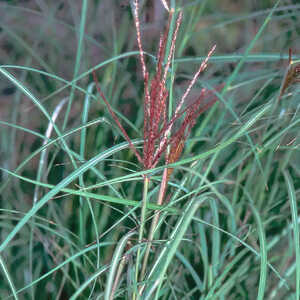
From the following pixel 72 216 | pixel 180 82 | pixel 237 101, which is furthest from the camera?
pixel 180 82

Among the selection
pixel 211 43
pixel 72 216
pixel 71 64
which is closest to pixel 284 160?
pixel 72 216

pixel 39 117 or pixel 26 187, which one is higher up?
pixel 39 117

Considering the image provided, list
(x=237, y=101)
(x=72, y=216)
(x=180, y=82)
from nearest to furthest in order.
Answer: (x=72, y=216) < (x=237, y=101) < (x=180, y=82)

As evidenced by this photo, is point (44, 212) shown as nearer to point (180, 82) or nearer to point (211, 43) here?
point (180, 82)

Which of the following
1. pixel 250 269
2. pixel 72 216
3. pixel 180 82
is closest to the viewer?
pixel 250 269

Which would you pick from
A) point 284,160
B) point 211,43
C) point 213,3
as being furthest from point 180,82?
point 284,160

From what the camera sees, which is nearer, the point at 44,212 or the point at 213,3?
the point at 44,212

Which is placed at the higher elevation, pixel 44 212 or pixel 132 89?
pixel 132 89

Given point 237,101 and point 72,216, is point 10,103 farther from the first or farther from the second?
point 237,101

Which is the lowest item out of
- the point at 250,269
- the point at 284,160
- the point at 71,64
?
the point at 250,269
